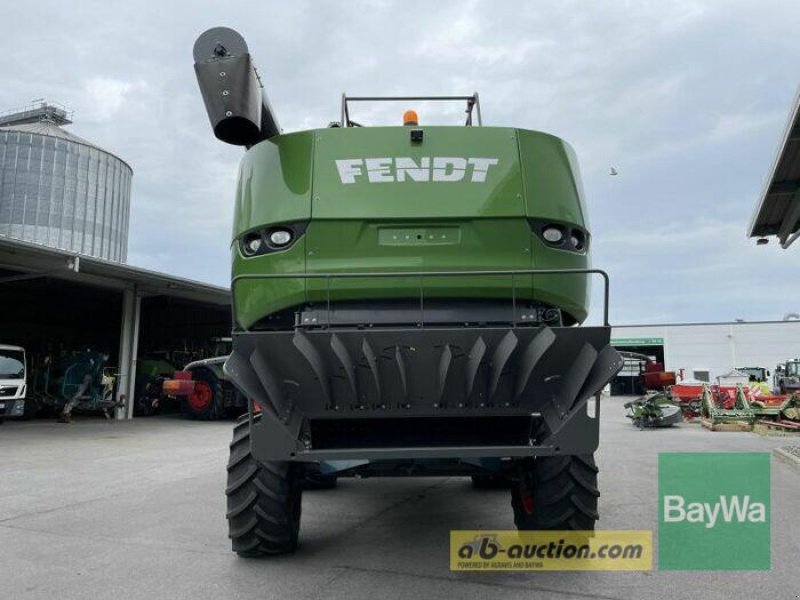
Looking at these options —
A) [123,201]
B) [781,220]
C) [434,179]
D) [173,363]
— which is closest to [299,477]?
[434,179]

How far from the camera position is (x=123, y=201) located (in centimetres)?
2947

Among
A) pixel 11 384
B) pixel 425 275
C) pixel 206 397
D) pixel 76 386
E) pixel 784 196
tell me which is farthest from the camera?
pixel 76 386

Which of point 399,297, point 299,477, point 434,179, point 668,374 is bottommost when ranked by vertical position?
point 299,477

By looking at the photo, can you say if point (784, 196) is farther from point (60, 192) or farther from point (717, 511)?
point (60, 192)

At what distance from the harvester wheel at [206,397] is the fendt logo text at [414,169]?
649 inches

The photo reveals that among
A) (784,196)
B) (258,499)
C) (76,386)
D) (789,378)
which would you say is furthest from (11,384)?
(789,378)

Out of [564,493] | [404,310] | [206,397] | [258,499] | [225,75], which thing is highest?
[225,75]

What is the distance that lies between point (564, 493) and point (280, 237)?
2.32 meters

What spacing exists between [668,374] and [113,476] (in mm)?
7268

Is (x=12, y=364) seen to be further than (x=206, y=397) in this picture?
No

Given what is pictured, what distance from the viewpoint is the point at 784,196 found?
10.3 m

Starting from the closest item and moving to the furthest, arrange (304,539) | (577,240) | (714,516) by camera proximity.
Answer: (577,240) → (304,539) → (714,516)

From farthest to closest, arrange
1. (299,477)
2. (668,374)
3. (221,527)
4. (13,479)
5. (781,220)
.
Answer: (781,220) < (13,479) < (221,527) < (668,374) < (299,477)

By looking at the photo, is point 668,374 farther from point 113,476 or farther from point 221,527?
point 113,476
